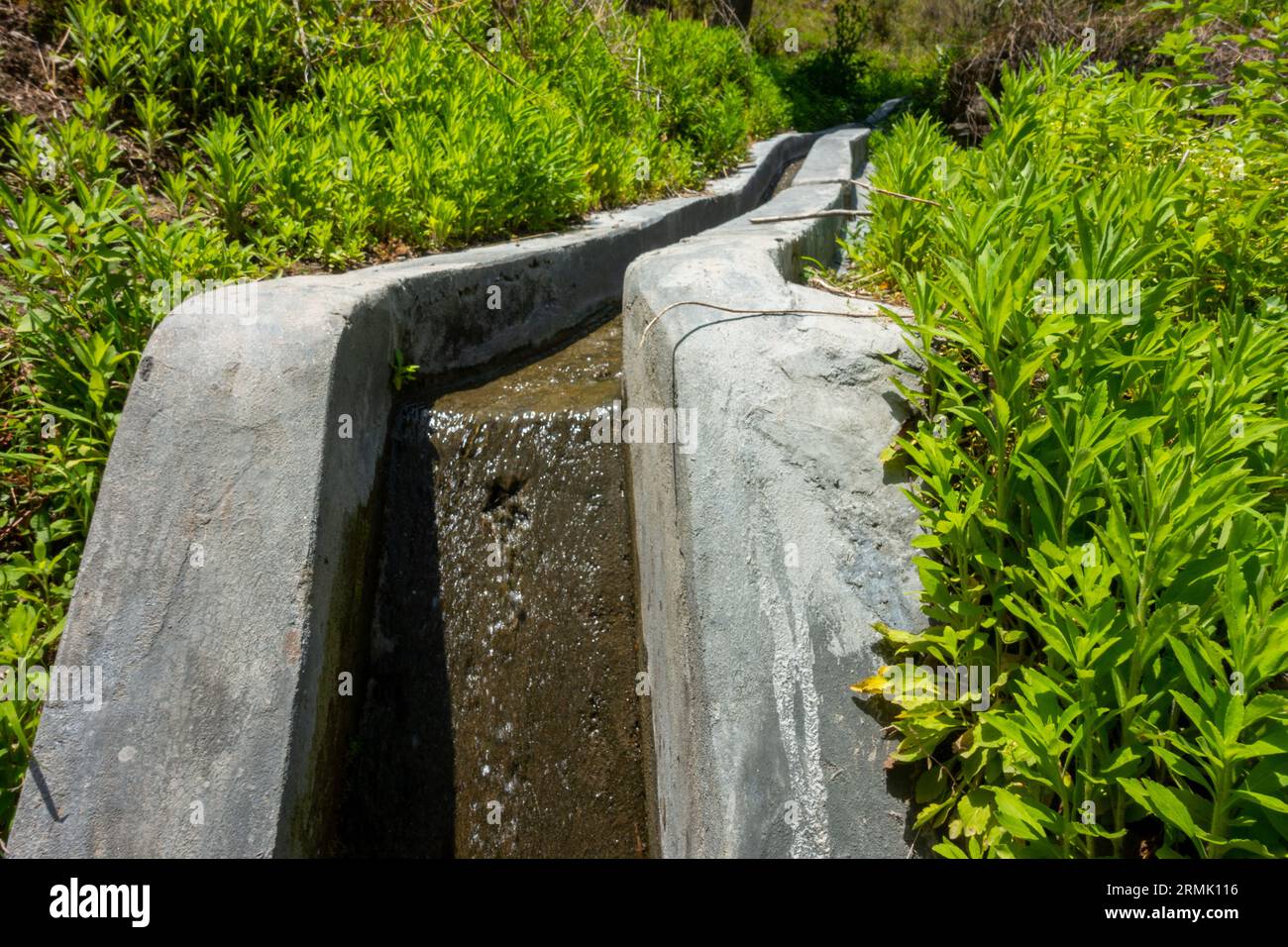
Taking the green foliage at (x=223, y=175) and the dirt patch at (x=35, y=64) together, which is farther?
the dirt patch at (x=35, y=64)

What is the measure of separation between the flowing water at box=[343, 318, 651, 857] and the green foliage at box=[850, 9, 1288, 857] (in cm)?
151

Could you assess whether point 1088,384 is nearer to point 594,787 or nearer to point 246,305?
point 594,787

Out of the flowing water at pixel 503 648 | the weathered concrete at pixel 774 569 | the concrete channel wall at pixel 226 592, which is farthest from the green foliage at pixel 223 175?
the weathered concrete at pixel 774 569

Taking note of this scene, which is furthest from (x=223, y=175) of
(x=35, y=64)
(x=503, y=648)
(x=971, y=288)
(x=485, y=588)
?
(x=971, y=288)

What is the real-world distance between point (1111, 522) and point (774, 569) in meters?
0.92

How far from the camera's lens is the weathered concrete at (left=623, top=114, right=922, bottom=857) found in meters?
2.33

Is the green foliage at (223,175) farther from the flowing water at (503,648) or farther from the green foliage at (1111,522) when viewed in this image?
the green foliage at (1111,522)

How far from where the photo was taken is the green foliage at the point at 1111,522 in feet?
5.96

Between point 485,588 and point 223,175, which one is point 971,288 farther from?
point 223,175

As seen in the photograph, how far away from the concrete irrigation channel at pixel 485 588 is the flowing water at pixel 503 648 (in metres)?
0.01

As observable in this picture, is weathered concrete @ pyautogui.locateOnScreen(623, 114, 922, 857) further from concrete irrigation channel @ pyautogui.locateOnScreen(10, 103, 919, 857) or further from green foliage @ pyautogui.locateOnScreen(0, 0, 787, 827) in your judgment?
green foliage @ pyautogui.locateOnScreen(0, 0, 787, 827)

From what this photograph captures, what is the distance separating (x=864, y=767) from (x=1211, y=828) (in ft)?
2.58

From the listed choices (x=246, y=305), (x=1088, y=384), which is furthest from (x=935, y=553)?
(x=246, y=305)

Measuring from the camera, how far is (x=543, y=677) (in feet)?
11.7
